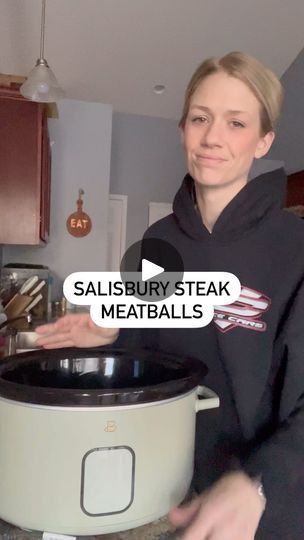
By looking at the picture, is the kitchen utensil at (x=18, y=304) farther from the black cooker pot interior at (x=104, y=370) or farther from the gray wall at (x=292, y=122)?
the black cooker pot interior at (x=104, y=370)

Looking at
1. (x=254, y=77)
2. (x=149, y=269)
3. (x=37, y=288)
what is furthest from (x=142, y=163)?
(x=254, y=77)

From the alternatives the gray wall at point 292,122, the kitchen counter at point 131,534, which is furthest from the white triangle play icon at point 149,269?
the gray wall at point 292,122

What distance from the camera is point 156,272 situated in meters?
0.70

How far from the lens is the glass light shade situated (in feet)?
5.23

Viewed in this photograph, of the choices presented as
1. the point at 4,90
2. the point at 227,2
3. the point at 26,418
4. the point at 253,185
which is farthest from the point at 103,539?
the point at 227,2

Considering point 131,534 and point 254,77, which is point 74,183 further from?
point 131,534

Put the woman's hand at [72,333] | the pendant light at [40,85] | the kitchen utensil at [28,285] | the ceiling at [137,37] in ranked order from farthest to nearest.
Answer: the kitchen utensil at [28,285]
the ceiling at [137,37]
the pendant light at [40,85]
the woman's hand at [72,333]

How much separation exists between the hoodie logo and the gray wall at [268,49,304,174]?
248 centimetres

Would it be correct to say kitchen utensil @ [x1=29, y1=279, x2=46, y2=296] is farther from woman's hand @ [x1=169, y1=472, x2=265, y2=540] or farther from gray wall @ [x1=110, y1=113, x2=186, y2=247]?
woman's hand @ [x1=169, y1=472, x2=265, y2=540]

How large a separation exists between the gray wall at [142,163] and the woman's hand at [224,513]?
126 inches

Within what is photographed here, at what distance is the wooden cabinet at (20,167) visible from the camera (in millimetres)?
2064

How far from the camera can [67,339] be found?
24.6 inches

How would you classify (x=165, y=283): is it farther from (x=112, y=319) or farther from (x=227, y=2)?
(x=227, y=2)

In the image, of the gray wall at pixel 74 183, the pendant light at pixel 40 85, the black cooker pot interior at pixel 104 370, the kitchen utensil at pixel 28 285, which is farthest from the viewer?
the gray wall at pixel 74 183
